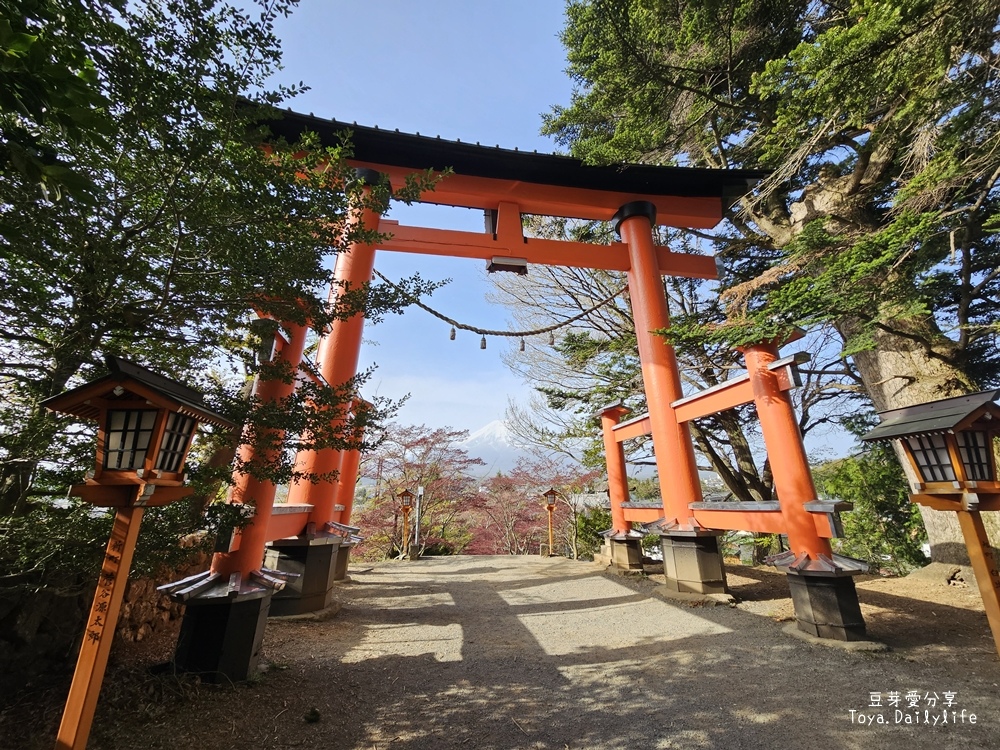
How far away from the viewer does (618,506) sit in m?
6.87

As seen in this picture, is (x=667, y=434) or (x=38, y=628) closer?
(x=38, y=628)

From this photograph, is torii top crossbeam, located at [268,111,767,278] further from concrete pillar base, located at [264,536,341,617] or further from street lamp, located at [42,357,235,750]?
street lamp, located at [42,357,235,750]

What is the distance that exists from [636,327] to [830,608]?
3840mm

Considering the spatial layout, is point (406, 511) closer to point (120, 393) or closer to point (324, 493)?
point (324, 493)

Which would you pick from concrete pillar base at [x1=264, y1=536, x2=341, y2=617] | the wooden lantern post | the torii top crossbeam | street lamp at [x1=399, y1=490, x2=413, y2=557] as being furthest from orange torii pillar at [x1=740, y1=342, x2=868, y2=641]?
street lamp at [x1=399, y1=490, x2=413, y2=557]

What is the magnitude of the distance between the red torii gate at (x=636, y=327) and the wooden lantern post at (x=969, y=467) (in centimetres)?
80

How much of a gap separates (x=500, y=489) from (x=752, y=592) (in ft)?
32.2

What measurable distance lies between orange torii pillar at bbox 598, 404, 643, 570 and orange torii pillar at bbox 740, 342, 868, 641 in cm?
318

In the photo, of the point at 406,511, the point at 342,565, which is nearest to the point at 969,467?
the point at 342,565

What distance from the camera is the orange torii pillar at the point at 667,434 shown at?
487 centimetres

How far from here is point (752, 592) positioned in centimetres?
502

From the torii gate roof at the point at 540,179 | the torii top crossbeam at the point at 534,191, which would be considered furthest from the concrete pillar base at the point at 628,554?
the torii gate roof at the point at 540,179

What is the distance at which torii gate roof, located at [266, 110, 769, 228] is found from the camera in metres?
5.60

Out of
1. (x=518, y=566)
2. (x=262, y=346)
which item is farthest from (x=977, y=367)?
(x=262, y=346)
